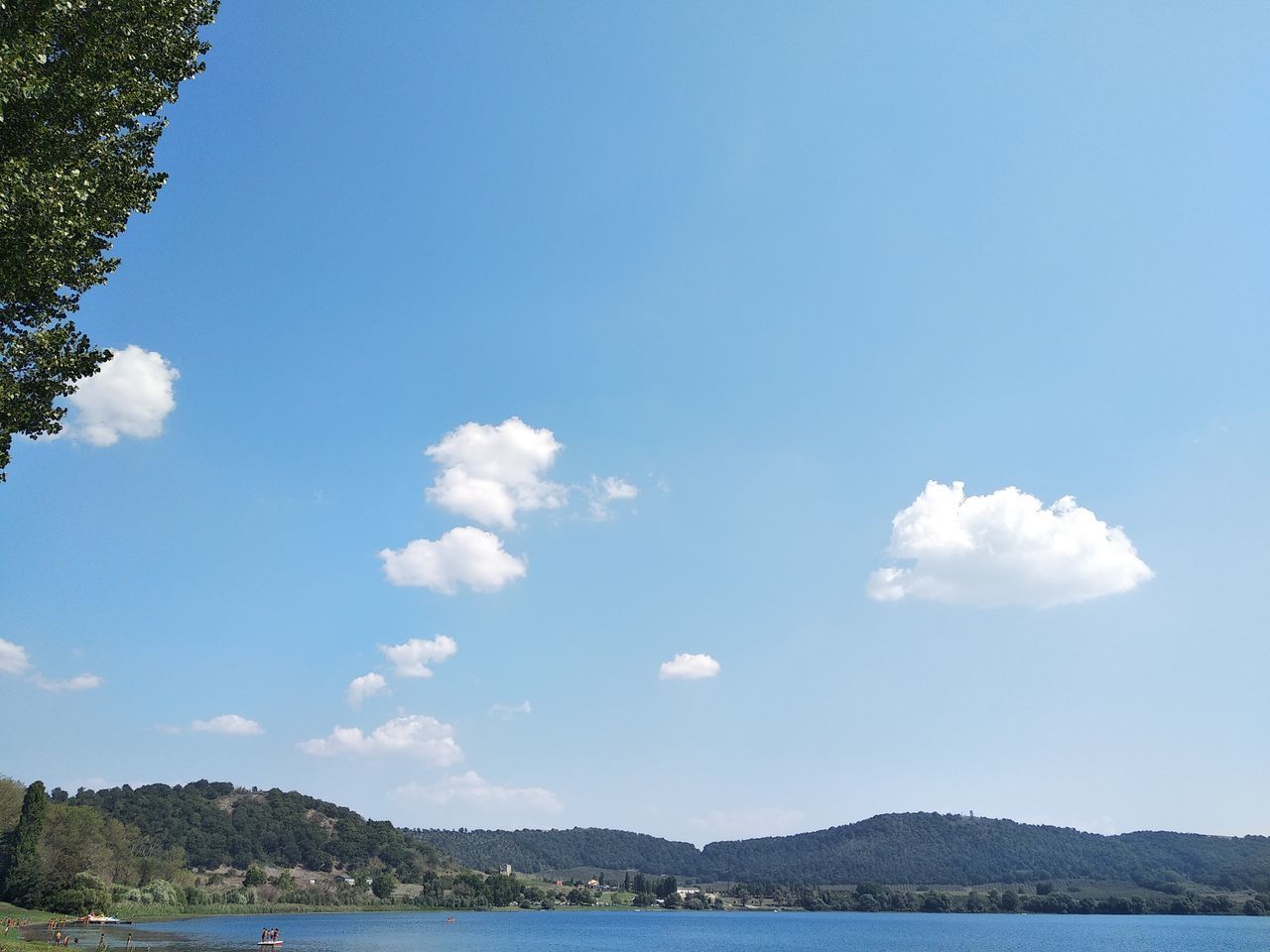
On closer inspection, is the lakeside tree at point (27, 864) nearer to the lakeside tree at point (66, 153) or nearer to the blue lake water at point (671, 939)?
the blue lake water at point (671, 939)

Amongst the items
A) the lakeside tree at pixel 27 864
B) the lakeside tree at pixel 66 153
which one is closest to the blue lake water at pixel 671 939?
the lakeside tree at pixel 27 864

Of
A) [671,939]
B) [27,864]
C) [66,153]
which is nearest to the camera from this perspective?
[66,153]

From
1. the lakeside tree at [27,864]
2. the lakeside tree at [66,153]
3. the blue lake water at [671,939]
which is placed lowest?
the blue lake water at [671,939]

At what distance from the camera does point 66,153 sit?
19.8 metres

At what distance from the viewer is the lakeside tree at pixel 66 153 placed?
59.0 ft

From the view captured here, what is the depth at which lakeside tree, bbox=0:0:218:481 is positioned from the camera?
1797 centimetres

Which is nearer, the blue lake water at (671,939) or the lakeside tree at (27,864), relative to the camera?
the lakeside tree at (27,864)

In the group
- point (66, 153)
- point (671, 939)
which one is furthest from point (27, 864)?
point (66, 153)

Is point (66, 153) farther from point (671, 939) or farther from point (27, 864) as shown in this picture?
point (671, 939)

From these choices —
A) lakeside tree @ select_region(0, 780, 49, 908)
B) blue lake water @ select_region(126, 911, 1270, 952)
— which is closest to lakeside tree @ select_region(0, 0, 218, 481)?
blue lake water @ select_region(126, 911, 1270, 952)

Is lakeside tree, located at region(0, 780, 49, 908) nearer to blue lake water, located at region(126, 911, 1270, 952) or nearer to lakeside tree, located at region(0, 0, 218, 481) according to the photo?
blue lake water, located at region(126, 911, 1270, 952)

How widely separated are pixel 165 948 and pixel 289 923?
88471 mm

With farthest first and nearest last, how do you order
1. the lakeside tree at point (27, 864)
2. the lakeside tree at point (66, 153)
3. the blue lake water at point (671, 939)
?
the blue lake water at point (671, 939)
the lakeside tree at point (27, 864)
the lakeside tree at point (66, 153)

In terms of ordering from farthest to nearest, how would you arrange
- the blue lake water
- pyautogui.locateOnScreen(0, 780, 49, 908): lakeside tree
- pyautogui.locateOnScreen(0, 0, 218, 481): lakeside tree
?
1. the blue lake water
2. pyautogui.locateOnScreen(0, 780, 49, 908): lakeside tree
3. pyautogui.locateOnScreen(0, 0, 218, 481): lakeside tree
